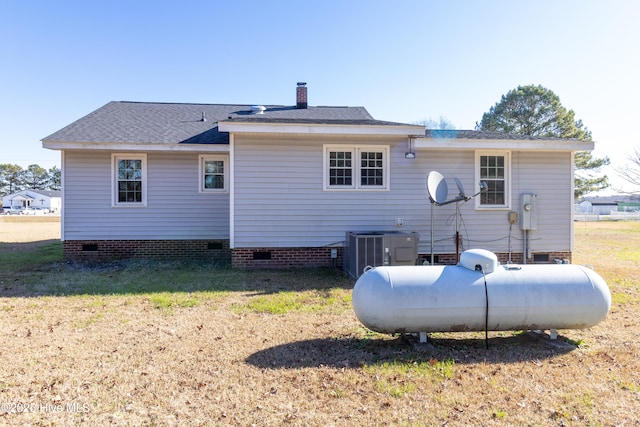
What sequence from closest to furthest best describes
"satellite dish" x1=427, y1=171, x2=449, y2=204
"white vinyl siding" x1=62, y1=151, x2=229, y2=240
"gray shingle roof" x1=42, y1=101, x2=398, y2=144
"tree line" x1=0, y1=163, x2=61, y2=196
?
"satellite dish" x1=427, y1=171, x2=449, y2=204
"gray shingle roof" x1=42, y1=101, x2=398, y2=144
"white vinyl siding" x1=62, y1=151, x2=229, y2=240
"tree line" x1=0, y1=163, x2=61, y2=196

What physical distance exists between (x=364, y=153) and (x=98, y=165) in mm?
7090

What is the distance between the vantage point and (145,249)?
1055 cm

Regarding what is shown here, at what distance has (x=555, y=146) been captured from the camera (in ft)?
30.4

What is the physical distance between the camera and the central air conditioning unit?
25.8 ft

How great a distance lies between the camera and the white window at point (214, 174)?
10805 mm

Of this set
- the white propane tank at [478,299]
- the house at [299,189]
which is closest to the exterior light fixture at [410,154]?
the house at [299,189]

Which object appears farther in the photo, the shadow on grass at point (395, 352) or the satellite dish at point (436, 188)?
the satellite dish at point (436, 188)

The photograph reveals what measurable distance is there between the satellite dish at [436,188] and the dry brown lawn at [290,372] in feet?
11.3

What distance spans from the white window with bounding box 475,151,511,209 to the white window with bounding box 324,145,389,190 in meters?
2.42

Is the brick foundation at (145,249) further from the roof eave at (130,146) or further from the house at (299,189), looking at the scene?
the roof eave at (130,146)

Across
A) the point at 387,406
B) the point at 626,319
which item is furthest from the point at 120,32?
the point at 626,319

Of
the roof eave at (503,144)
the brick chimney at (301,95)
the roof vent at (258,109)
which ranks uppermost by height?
the brick chimney at (301,95)

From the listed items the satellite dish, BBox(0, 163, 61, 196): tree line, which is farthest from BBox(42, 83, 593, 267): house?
BBox(0, 163, 61, 196): tree line

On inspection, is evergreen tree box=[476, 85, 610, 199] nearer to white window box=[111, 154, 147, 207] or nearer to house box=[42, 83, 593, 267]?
house box=[42, 83, 593, 267]
